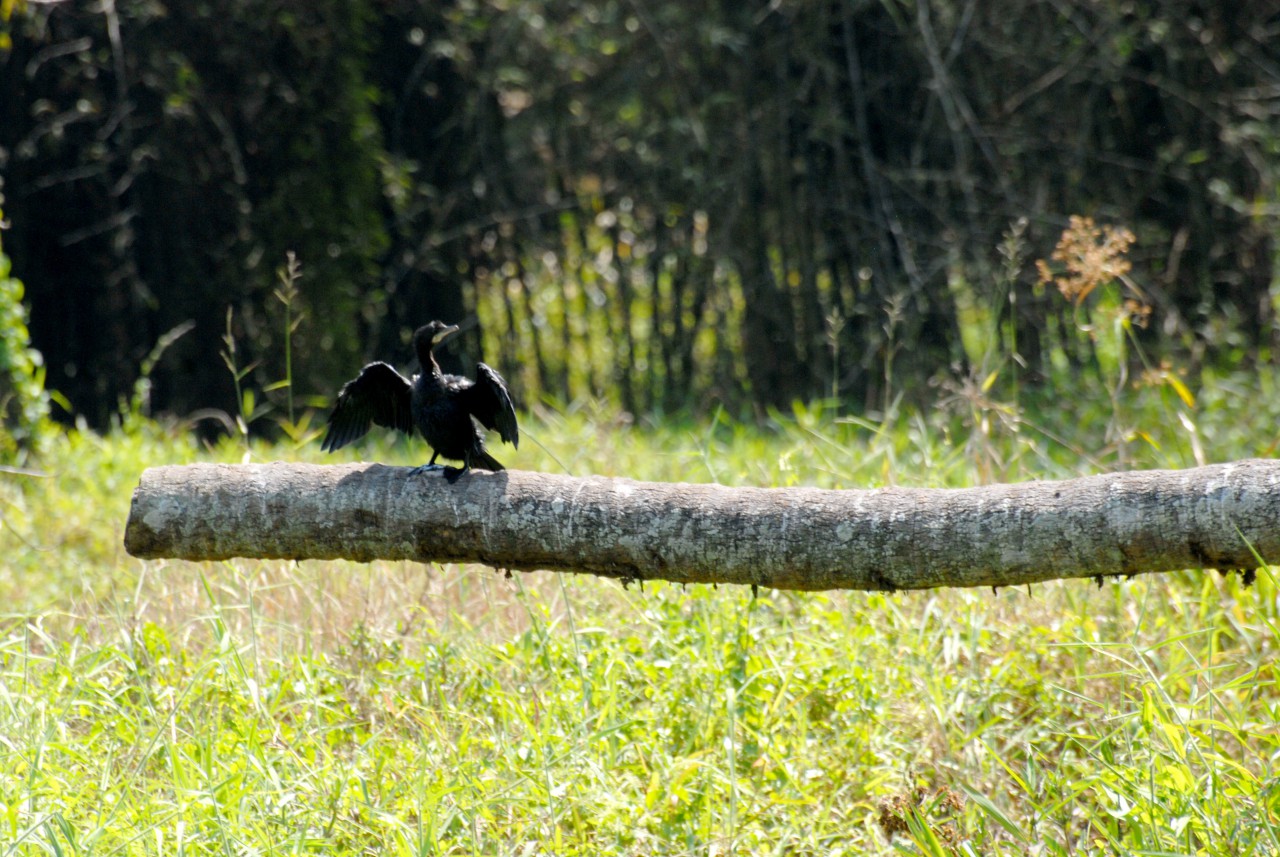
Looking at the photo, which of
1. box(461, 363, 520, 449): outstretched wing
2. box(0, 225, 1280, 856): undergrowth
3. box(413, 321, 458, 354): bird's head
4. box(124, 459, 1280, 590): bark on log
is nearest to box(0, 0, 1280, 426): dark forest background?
box(0, 225, 1280, 856): undergrowth

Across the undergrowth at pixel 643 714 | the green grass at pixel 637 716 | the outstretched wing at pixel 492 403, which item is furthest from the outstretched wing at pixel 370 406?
the green grass at pixel 637 716

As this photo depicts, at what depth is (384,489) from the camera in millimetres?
2893

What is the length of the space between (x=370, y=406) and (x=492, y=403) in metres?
0.49

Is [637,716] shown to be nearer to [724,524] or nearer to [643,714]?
[643,714]

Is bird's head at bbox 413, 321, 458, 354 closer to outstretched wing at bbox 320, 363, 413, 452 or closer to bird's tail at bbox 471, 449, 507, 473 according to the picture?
outstretched wing at bbox 320, 363, 413, 452

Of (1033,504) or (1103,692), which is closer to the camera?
(1033,504)

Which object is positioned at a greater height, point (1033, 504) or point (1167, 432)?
point (1033, 504)

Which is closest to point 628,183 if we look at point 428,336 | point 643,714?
point 428,336

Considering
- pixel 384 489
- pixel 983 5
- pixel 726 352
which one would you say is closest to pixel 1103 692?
pixel 384 489

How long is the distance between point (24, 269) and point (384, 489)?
16.9 feet

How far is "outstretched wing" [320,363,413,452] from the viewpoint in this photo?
349cm

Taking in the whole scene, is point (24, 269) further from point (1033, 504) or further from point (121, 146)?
point (1033, 504)

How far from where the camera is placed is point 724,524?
277 centimetres

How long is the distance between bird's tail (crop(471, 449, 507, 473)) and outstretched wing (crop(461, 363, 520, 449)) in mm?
64
